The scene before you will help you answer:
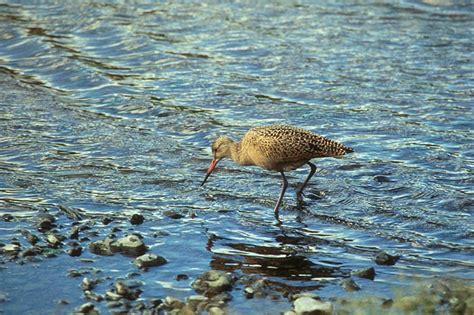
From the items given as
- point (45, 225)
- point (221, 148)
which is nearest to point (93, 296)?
point (45, 225)

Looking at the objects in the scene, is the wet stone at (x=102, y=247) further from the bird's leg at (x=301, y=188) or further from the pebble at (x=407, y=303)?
the pebble at (x=407, y=303)

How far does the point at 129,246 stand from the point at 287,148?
2.27 metres

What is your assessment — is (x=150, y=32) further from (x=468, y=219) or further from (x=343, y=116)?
(x=468, y=219)

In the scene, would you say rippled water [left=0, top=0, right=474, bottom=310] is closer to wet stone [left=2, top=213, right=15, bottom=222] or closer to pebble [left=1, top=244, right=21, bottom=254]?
wet stone [left=2, top=213, right=15, bottom=222]

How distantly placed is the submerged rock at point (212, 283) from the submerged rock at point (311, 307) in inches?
27.5

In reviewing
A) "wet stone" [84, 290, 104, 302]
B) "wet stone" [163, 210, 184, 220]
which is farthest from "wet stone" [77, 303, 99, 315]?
"wet stone" [163, 210, 184, 220]

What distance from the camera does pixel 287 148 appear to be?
10578 mm

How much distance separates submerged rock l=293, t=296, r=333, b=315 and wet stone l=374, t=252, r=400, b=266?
1.22 meters

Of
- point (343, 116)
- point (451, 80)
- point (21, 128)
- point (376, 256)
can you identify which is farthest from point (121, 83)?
point (376, 256)

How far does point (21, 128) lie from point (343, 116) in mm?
4270

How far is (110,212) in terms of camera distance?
10320mm

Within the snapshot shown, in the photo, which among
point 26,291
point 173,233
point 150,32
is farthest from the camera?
point 150,32

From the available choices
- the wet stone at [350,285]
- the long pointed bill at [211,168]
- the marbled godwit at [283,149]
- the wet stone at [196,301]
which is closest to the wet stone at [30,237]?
the wet stone at [196,301]

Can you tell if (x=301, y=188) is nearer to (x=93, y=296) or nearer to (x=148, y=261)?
(x=148, y=261)
